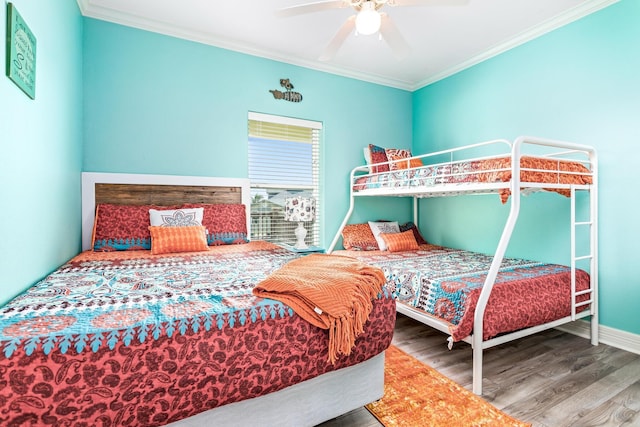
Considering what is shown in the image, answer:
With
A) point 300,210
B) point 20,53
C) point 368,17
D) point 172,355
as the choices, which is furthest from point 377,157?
point 172,355

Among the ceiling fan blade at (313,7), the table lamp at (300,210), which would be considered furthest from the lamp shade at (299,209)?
the ceiling fan blade at (313,7)

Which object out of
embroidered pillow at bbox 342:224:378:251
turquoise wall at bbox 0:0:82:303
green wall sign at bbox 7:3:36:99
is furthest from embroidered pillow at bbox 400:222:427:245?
green wall sign at bbox 7:3:36:99

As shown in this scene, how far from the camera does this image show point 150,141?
2.88 metres

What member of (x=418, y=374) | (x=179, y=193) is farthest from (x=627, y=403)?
(x=179, y=193)

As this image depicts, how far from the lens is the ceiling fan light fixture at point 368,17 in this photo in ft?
6.37

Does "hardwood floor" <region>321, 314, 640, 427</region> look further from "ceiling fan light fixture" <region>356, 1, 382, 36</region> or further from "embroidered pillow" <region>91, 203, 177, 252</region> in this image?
"ceiling fan light fixture" <region>356, 1, 382, 36</region>

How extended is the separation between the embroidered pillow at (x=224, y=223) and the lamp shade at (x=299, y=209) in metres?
0.50

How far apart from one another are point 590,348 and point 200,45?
406 centimetres

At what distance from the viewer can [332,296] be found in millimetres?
1255

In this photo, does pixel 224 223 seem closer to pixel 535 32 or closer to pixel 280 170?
pixel 280 170

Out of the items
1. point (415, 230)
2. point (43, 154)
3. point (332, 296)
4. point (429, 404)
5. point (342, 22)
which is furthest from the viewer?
point (415, 230)

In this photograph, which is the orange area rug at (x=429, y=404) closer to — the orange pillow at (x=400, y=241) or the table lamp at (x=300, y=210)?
the orange pillow at (x=400, y=241)

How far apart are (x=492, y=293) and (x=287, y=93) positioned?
2732 millimetres

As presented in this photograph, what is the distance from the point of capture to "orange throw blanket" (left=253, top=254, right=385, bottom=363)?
1209 millimetres
